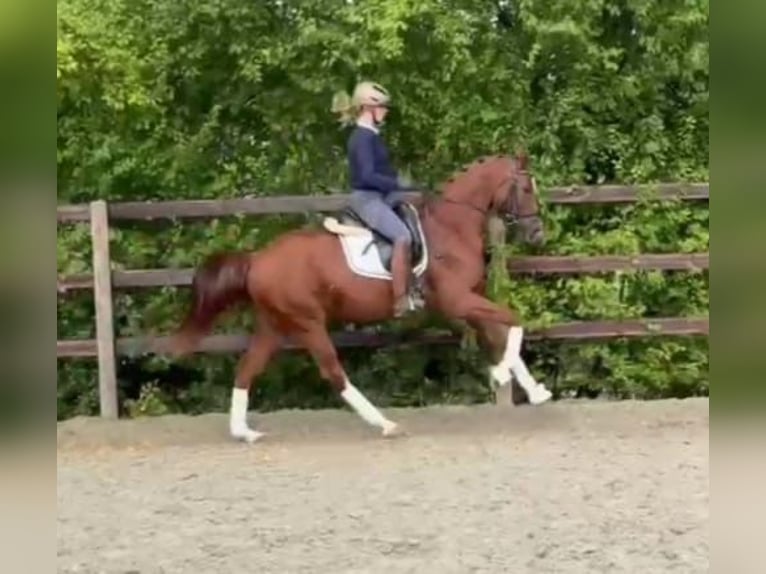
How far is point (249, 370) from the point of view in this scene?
19.5ft

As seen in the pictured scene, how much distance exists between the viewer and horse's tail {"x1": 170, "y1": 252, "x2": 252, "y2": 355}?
5863 millimetres

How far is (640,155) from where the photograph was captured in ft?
23.0

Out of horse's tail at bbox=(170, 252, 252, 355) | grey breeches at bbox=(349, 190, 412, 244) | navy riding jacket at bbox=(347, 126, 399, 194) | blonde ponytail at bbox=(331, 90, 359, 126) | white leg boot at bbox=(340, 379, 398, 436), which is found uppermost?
blonde ponytail at bbox=(331, 90, 359, 126)

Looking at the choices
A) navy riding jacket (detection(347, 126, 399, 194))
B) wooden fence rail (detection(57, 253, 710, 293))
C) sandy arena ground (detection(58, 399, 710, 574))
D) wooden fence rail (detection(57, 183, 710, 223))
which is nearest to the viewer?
sandy arena ground (detection(58, 399, 710, 574))

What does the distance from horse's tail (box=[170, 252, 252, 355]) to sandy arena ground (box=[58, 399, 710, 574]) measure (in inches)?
23.5

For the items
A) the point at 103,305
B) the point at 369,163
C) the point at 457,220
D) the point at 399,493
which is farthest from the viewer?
the point at 103,305

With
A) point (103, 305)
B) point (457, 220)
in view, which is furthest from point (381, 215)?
point (103, 305)

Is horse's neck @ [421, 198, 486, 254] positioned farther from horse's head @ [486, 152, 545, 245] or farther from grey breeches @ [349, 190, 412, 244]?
grey breeches @ [349, 190, 412, 244]

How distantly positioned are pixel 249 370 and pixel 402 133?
1955mm

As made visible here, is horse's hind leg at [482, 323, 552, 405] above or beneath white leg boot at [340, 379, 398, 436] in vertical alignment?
above

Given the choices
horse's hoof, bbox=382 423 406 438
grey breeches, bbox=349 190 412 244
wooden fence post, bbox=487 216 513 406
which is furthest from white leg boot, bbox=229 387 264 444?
wooden fence post, bbox=487 216 513 406

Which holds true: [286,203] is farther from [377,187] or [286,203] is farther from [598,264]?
[598,264]

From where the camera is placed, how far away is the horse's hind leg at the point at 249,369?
5.82 m

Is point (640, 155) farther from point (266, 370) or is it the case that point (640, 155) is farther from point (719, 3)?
point (719, 3)
